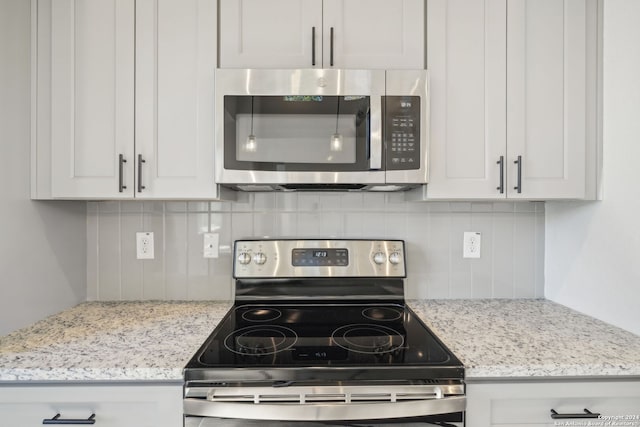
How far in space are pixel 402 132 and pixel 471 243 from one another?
0.72m

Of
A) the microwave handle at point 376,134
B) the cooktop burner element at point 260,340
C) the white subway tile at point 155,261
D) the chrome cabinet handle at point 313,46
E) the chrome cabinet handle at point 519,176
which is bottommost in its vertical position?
the cooktop burner element at point 260,340

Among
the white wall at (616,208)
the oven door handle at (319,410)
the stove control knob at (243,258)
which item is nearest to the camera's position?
the oven door handle at (319,410)

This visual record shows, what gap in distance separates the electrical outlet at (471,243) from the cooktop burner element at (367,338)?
24.7 inches

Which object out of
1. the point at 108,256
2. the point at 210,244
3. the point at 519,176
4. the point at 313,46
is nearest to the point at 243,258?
the point at 210,244

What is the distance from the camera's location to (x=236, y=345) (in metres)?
1.13

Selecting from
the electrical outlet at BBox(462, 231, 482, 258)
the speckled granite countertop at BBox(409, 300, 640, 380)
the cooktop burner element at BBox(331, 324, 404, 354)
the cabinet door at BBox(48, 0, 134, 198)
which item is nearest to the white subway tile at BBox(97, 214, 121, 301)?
the cabinet door at BBox(48, 0, 134, 198)

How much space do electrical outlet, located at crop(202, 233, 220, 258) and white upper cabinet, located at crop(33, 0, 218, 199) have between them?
348 millimetres

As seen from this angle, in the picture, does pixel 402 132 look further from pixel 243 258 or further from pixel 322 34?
pixel 243 258

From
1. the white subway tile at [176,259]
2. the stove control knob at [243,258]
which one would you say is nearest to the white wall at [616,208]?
the stove control knob at [243,258]

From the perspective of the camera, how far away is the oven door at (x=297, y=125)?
1266mm

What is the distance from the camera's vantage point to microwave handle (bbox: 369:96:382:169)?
1.26 meters

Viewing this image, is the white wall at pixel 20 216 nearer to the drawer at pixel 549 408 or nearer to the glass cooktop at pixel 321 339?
the glass cooktop at pixel 321 339

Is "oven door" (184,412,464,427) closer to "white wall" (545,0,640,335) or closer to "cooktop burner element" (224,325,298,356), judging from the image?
"cooktop burner element" (224,325,298,356)

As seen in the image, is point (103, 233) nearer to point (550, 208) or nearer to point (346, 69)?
point (346, 69)
